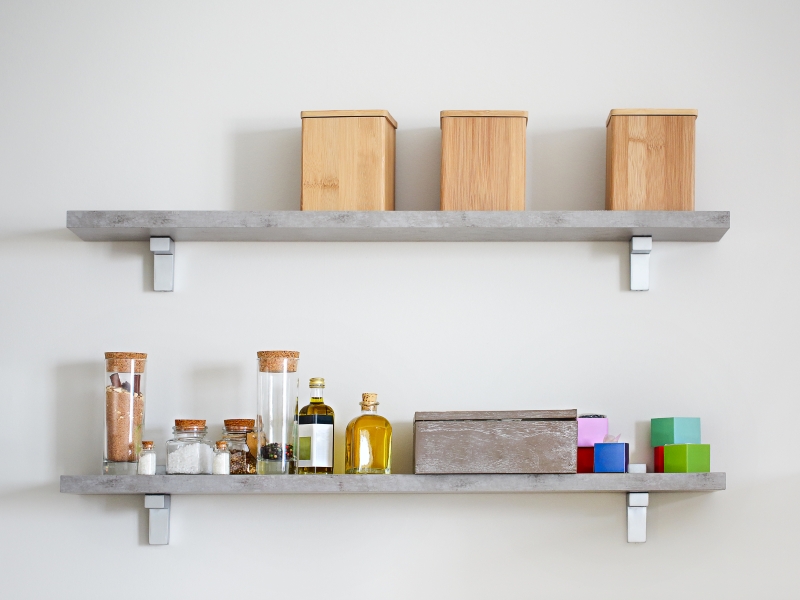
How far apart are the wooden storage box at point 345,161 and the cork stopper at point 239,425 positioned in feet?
1.42

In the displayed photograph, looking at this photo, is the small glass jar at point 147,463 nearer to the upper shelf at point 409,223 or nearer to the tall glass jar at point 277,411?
the tall glass jar at point 277,411

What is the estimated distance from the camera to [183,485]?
169 cm

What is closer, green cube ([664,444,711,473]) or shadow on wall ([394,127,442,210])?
green cube ([664,444,711,473])

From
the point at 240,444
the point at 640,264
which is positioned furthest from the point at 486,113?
the point at 240,444

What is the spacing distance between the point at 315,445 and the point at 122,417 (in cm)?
38

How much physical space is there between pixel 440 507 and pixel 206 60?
Answer: 1.07 meters

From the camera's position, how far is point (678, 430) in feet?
5.78

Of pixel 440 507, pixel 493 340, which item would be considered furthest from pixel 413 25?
pixel 440 507

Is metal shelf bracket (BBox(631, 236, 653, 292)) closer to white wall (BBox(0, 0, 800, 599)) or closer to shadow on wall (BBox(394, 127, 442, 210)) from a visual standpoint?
white wall (BBox(0, 0, 800, 599))

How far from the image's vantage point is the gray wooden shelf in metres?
1.67

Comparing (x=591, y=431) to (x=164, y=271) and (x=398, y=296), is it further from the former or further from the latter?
(x=164, y=271)

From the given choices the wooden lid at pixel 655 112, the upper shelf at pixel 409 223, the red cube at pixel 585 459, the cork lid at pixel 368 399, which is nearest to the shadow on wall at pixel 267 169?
the upper shelf at pixel 409 223

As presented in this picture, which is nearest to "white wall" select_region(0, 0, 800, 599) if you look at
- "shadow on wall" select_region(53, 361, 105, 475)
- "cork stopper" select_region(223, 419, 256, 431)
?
"shadow on wall" select_region(53, 361, 105, 475)

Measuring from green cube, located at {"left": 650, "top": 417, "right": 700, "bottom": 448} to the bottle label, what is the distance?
65 cm
